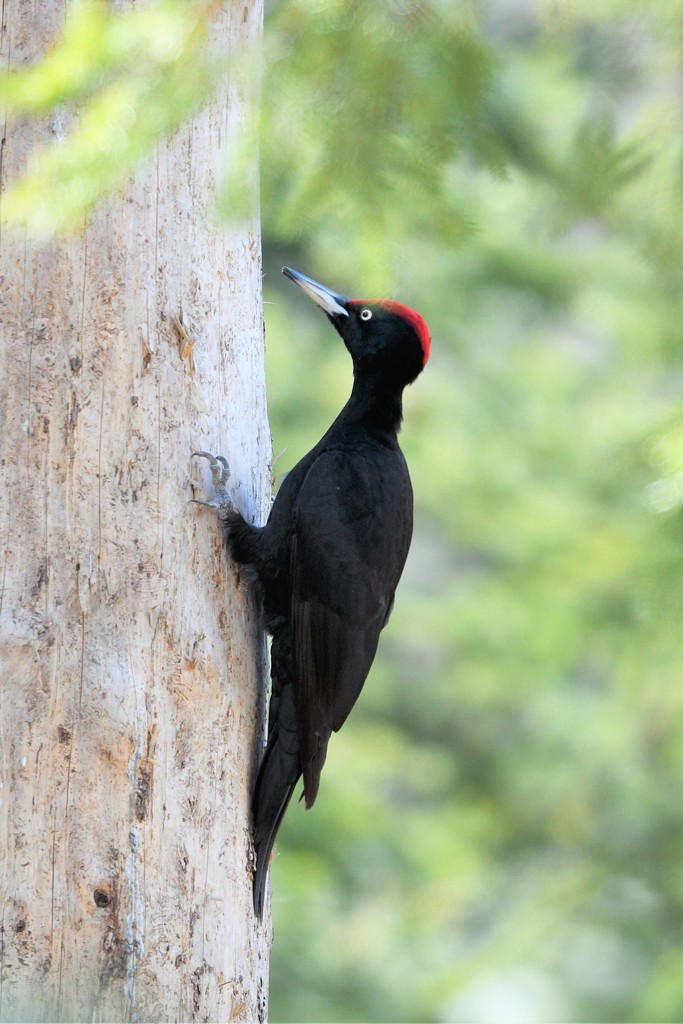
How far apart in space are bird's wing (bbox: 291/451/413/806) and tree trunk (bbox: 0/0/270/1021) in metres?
0.24

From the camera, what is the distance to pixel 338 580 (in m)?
3.24

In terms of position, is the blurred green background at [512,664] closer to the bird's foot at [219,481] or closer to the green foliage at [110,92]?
the bird's foot at [219,481]

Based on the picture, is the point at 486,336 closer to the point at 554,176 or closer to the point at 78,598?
the point at 554,176

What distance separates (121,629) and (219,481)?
0.51 metres

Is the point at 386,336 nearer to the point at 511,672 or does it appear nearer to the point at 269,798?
the point at 269,798

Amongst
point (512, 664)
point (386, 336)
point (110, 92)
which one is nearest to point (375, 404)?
point (386, 336)

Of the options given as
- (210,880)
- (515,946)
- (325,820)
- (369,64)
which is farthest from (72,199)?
(325,820)

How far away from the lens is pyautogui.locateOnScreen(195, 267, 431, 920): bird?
117 inches

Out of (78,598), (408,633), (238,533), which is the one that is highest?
(408,633)

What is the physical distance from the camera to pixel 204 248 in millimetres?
2887

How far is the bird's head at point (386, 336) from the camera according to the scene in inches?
145

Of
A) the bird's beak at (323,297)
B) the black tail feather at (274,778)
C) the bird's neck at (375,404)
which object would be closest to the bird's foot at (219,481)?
the black tail feather at (274,778)

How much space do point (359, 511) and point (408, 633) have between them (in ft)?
17.4

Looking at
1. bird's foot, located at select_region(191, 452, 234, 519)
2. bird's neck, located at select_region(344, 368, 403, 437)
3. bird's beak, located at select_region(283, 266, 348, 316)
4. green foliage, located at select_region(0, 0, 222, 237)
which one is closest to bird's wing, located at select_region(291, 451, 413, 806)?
bird's neck, located at select_region(344, 368, 403, 437)
